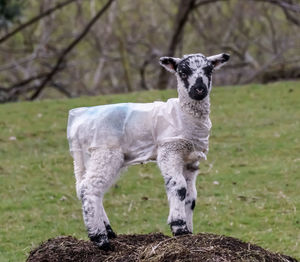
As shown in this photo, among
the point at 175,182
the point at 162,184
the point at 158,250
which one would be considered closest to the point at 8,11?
the point at 162,184

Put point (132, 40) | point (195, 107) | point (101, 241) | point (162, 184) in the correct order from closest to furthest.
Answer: point (195, 107), point (101, 241), point (162, 184), point (132, 40)

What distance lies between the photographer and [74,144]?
576cm

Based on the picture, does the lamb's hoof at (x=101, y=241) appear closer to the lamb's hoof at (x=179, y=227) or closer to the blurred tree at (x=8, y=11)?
the lamb's hoof at (x=179, y=227)

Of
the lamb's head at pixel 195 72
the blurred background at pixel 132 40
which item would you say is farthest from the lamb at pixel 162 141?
the blurred background at pixel 132 40

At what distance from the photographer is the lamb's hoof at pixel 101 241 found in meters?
5.40

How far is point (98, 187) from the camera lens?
5.36 metres

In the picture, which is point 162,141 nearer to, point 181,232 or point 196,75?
point 196,75

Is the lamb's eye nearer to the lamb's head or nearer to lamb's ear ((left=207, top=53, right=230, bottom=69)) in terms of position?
the lamb's head

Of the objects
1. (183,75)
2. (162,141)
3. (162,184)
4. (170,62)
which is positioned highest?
(170,62)

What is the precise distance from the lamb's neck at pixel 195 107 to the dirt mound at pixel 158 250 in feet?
3.26

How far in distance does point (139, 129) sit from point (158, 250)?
106cm

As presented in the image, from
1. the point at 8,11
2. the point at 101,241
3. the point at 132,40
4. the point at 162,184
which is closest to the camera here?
the point at 101,241

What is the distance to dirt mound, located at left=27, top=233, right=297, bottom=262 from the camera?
4879 mm

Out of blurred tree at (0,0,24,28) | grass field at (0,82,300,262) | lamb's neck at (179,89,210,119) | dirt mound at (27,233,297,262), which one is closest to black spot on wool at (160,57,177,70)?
lamb's neck at (179,89,210,119)
